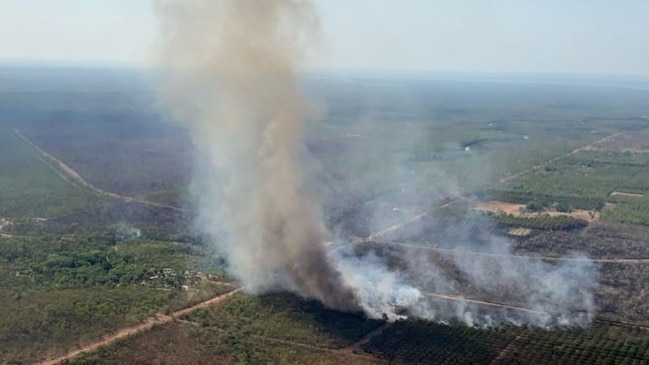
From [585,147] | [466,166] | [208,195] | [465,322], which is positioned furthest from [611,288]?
[585,147]

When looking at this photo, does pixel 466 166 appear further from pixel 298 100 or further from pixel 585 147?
pixel 298 100

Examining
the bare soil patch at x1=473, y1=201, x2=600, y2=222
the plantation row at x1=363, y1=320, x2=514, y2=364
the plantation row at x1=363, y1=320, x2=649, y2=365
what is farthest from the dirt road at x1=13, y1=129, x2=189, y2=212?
the plantation row at x1=363, y1=320, x2=649, y2=365

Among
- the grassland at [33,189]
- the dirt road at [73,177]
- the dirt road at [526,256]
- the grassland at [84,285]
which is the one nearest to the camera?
the grassland at [84,285]

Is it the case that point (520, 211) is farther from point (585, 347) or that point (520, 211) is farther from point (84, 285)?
point (84, 285)

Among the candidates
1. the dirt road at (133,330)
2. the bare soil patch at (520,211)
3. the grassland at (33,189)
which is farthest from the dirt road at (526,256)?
the grassland at (33,189)

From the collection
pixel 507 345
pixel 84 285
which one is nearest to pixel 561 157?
pixel 507 345

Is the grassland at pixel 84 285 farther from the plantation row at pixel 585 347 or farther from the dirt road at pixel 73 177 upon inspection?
the plantation row at pixel 585 347
